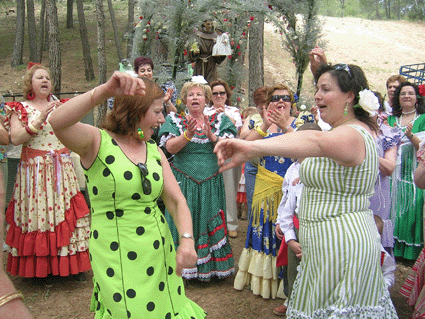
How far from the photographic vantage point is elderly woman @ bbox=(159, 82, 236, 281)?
4277 mm

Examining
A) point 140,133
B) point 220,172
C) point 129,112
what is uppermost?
point 129,112

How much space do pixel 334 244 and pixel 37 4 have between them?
1747 inches

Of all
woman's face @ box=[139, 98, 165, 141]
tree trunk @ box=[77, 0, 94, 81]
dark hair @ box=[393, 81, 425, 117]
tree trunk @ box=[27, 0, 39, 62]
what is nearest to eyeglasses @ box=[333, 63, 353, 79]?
woman's face @ box=[139, 98, 165, 141]

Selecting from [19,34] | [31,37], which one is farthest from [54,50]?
[19,34]

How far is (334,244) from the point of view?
224cm

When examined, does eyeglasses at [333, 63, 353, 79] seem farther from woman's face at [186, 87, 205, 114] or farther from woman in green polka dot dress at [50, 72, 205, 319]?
woman's face at [186, 87, 205, 114]

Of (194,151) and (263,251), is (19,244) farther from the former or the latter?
(263,251)

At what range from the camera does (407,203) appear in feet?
17.2

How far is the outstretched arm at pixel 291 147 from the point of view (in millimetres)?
1892

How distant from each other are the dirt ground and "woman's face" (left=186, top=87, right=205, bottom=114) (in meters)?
2.04

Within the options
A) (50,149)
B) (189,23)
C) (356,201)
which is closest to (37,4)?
(189,23)

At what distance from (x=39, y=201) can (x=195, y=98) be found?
1.99 metres

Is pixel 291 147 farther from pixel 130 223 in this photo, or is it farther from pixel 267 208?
pixel 267 208

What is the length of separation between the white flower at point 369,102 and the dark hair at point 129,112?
4.01ft
